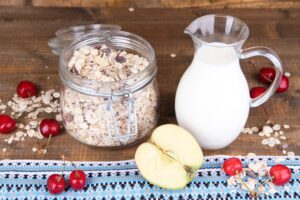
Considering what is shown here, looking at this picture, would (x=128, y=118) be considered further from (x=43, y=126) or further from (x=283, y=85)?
(x=283, y=85)

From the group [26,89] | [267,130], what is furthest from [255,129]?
[26,89]

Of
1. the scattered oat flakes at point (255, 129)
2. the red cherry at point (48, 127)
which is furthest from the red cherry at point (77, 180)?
the scattered oat flakes at point (255, 129)

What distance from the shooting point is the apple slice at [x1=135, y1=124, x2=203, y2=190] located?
31.7 inches

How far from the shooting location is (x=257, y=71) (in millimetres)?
1111

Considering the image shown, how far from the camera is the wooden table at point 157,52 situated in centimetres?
93

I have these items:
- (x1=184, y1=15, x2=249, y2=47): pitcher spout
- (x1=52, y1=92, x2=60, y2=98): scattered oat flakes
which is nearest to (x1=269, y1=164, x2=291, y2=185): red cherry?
(x1=184, y1=15, x2=249, y2=47): pitcher spout

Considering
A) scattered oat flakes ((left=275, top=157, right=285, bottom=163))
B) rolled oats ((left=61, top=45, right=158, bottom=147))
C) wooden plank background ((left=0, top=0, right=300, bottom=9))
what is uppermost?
wooden plank background ((left=0, top=0, right=300, bottom=9))

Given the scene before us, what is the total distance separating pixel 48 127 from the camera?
94 cm

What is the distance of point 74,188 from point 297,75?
57cm

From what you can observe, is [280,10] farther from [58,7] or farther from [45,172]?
[45,172]

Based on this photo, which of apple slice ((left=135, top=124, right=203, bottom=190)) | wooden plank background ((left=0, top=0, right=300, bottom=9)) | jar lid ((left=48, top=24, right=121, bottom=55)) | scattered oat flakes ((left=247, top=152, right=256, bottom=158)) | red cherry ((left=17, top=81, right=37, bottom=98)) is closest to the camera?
apple slice ((left=135, top=124, right=203, bottom=190))

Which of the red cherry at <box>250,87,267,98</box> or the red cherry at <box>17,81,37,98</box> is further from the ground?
the red cherry at <box>250,87,267,98</box>

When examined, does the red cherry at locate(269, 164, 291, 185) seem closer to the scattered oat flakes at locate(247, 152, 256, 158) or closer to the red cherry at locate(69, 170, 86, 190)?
the scattered oat flakes at locate(247, 152, 256, 158)

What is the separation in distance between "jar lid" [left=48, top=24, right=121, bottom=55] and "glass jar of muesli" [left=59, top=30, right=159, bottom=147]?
0.67 feet
